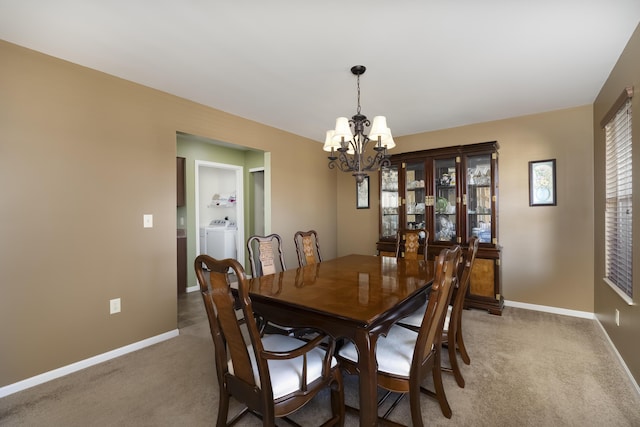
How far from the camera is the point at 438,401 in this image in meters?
1.76

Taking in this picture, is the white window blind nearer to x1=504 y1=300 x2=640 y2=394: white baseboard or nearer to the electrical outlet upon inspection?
x1=504 y1=300 x2=640 y2=394: white baseboard

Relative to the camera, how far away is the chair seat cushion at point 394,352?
1.52 metres

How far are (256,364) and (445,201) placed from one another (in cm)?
337

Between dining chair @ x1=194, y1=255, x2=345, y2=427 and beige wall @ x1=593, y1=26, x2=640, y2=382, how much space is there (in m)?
2.13

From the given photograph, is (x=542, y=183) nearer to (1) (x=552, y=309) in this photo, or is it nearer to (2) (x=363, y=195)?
(1) (x=552, y=309)

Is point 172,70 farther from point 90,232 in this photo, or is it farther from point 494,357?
point 494,357

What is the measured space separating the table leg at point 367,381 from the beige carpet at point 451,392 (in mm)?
448

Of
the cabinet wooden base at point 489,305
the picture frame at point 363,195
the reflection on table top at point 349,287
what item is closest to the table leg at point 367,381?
the reflection on table top at point 349,287

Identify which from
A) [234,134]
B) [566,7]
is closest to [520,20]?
[566,7]

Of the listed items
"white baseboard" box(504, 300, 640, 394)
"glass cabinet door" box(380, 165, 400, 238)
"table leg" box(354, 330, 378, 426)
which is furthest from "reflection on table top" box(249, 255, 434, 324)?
"white baseboard" box(504, 300, 640, 394)

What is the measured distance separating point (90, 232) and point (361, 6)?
265cm

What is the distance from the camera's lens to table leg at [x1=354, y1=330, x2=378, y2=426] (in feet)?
4.43

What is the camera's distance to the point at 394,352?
1.60 m

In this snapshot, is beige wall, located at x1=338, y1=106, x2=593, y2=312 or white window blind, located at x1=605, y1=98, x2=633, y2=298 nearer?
white window blind, located at x1=605, y1=98, x2=633, y2=298
